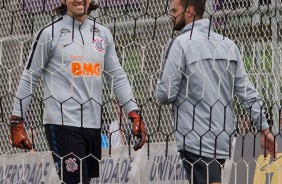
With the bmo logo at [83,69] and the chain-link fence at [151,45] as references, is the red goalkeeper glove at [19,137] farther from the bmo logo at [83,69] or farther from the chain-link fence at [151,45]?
the chain-link fence at [151,45]

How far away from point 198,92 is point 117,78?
649 mm

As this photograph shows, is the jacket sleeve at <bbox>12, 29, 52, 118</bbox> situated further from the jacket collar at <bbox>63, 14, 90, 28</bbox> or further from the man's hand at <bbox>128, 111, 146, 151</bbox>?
the man's hand at <bbox>128, 111, 146, 151</bbox>

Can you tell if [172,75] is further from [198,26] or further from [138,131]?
[138,131]

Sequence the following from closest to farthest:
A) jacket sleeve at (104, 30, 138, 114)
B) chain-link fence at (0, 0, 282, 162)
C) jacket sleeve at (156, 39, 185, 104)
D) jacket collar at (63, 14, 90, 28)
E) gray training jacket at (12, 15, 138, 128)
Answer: jacket sleeve at (156, 39, 185, 104), gray training jacket at (12, 15, 138, 128), jacket collar at (63, 14, 90, 28), jacket sleeve at (104, 30, 138, 114), chain-link fence at (0, 0, 282, 162)

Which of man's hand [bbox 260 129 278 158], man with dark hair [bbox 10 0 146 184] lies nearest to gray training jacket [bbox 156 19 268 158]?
man's hand [bbox 260 129 278 158]

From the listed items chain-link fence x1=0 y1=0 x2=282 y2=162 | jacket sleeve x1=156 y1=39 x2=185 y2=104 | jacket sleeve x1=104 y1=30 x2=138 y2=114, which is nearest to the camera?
jacket sleeve x1=156 y1=39 x2=185 y2=104

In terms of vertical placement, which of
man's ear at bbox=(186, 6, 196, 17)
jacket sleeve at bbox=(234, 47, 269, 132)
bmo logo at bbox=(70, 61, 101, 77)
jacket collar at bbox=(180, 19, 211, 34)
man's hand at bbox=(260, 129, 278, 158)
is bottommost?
man's hand at bbox=(260, 129, 278, 158)

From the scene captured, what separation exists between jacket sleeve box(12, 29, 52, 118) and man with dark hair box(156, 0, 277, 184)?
646 millimetres

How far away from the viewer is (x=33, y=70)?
6078 mm

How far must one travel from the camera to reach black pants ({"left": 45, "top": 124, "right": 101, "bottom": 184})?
6.01 meters

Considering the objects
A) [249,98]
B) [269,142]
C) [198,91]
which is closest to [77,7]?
[198,91]

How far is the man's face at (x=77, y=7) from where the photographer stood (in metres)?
6.06

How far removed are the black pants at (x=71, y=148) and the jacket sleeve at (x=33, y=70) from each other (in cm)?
17

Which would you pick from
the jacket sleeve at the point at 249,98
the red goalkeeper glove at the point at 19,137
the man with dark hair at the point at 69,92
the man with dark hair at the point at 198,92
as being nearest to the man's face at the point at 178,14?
the man with dark hair at the point at 198,92
